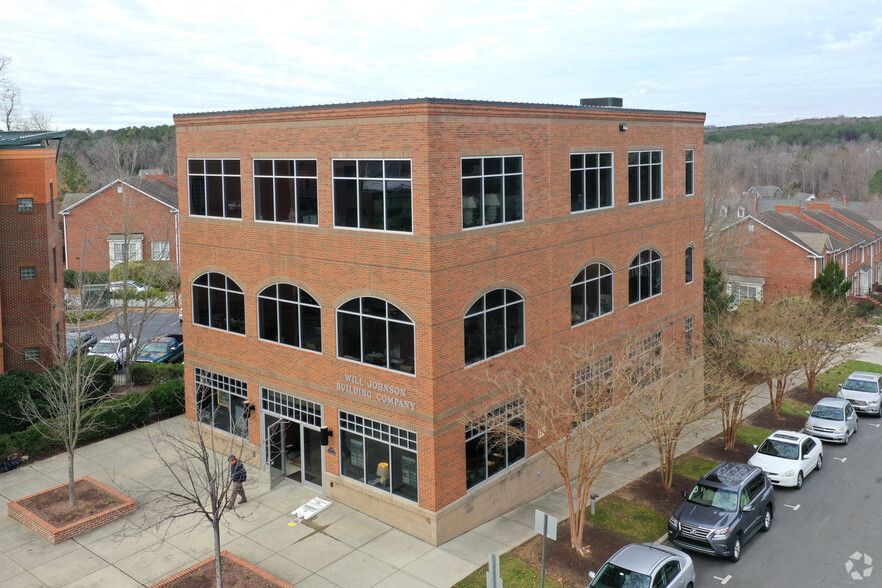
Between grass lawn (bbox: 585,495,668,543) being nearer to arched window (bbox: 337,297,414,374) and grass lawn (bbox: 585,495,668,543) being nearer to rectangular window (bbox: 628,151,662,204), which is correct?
arched window (bbox: 337,297,414,374)

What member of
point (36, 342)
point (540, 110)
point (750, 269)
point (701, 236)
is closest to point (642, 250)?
point (701, 236)

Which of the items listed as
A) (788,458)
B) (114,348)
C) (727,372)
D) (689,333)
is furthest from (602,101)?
(114,348)

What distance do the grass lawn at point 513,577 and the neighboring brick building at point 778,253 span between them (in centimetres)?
3407

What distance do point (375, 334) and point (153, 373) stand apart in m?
16.4

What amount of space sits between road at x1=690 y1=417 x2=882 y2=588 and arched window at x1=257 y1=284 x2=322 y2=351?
11.3m

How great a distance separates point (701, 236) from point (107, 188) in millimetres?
44689

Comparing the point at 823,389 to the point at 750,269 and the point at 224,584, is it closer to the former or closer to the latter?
the point at 750,269

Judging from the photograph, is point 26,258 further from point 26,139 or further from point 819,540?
point 819,540

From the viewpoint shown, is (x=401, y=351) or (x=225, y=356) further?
(x=225, y=356)

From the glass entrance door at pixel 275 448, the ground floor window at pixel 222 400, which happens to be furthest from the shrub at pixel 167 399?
the glass entrance door at pixel 275 448

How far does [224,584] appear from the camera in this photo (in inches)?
632

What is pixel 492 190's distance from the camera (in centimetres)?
1923

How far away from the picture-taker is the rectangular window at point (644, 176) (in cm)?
2566

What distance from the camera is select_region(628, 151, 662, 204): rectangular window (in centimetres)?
2566
